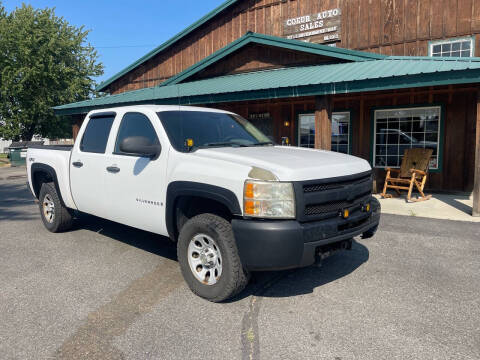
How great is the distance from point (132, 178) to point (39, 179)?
3.08 metres

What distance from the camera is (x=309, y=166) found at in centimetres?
336

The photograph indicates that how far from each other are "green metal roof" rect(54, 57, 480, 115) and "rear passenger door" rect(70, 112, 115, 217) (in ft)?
4.40

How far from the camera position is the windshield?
13.3 feet

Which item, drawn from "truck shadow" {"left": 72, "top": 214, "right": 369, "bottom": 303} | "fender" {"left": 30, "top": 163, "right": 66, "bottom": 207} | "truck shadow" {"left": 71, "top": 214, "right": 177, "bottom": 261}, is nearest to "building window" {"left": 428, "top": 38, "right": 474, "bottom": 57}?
"truck shadow" {"left": 72, "top": 214, "right": 369, "bottom": 303}

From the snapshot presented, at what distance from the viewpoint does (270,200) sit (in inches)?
122

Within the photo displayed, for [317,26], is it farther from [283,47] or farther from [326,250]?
[326,250]

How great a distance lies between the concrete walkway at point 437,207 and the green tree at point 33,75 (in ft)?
103

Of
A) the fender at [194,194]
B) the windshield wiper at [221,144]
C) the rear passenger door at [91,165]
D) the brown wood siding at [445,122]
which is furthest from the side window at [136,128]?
the brown wood siding at [445,122]

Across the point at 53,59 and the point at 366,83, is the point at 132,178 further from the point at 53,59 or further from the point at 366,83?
the point at 53,59

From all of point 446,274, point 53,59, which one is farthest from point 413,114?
point 53,59

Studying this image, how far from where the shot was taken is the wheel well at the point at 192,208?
3654 mm

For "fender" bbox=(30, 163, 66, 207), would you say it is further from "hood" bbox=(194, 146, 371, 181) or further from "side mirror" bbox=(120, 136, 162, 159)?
"hood" bbox=(194, 146, 371, 181)

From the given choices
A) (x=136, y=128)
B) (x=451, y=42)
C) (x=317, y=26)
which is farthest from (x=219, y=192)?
(x=317, y=26)

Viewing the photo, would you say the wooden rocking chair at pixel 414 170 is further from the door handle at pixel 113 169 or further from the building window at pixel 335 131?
the door handle at pixel 113 169
